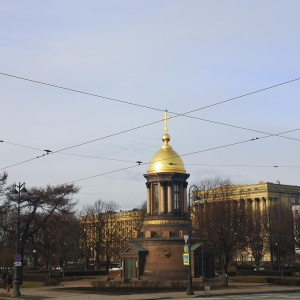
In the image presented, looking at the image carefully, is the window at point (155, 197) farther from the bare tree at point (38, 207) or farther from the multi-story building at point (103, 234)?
the multi-story building at point (103, 234)

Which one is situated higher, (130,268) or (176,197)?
(176,197)

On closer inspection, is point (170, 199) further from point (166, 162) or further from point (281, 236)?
point (281, 236)

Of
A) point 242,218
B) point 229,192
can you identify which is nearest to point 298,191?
point 229,192

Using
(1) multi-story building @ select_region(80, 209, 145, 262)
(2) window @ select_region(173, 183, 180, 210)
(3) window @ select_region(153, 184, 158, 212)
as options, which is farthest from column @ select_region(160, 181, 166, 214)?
(1) multi-story building @ select_region(80, 209, 145, 262)

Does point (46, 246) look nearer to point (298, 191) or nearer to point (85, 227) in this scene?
point (85, 227)

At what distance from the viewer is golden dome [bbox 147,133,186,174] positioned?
65.1 meters

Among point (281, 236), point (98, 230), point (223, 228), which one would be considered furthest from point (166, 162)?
point (98, 230)

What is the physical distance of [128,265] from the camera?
207 feet

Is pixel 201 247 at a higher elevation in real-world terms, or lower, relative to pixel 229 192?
lower

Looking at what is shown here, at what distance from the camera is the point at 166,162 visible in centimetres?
6506

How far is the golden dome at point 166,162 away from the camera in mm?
65062

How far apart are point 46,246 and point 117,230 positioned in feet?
186

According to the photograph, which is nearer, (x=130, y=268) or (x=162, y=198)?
(x=130, y=268)

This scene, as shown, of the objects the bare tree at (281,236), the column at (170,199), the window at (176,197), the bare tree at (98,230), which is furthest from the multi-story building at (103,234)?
the column at (170,199)
